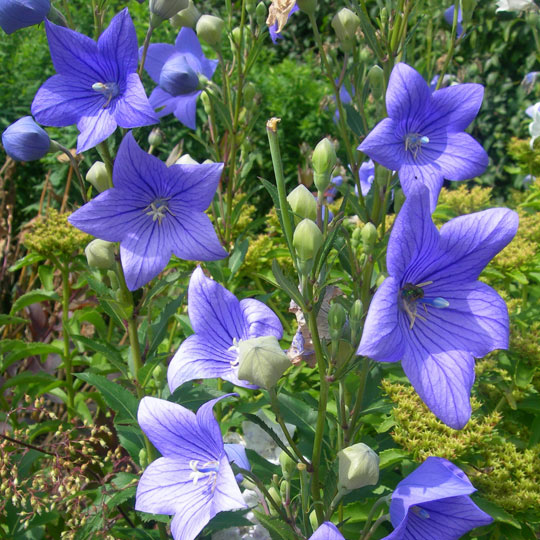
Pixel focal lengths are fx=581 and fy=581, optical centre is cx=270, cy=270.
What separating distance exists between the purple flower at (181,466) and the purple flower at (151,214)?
0.38 meters

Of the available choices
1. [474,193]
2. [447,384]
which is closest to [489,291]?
[447,384]

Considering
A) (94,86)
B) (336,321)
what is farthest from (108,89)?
(336,321)

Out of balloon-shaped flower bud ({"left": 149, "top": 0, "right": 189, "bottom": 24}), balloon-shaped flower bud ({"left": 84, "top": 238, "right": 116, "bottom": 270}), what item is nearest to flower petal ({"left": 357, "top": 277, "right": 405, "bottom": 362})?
balloon-shaped flower bud ({"left": 84, "top": 238, "right": 116, "bottom": 270})

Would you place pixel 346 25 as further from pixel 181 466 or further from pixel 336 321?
pixel 181 466

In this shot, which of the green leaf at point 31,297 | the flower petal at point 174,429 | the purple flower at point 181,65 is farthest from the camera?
the green leaf at point 31,297

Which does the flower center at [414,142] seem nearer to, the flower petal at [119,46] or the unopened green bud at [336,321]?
the unopened green bud at [336,321]

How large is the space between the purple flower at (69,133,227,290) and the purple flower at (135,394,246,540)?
1.24 ft

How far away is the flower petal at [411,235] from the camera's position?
1037mm

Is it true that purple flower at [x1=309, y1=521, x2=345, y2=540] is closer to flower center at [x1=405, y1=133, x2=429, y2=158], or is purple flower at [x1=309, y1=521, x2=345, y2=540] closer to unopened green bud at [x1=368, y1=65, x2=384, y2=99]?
flower center at [x1=405, y1=133, x2=429, y2=158]

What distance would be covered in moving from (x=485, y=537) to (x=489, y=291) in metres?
1.33

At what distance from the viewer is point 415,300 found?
3.98 feet

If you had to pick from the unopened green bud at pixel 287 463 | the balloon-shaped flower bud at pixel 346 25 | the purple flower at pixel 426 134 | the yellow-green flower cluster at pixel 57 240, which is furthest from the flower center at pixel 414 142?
the yellow-green flower cluster at pixel 57 240

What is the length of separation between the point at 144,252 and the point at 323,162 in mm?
568

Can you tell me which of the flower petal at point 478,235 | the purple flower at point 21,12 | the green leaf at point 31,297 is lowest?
the green leaf at point 31,297
